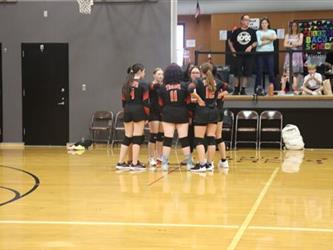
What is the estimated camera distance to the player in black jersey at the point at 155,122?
8917mm

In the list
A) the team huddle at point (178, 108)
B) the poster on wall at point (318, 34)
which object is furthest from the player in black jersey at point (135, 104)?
the poster on wall at point (318, 34)

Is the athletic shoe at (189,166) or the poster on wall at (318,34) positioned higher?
the poster on wall at (318,34)

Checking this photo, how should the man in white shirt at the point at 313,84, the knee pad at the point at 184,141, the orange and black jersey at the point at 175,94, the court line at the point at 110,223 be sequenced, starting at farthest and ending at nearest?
the man in white shirt at the point at 313,84 < the knee pad at the point at 184,141 < the orange and black jersey at the point at 175,94 < the court line at the point at 110,223

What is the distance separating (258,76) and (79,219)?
8.29 m

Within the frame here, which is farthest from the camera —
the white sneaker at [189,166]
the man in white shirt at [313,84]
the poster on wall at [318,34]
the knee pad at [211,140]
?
the poster on wall at [318,34]

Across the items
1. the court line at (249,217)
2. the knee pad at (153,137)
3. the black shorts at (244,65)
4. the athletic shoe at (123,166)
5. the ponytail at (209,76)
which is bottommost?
the athletic shoe at (123,166)

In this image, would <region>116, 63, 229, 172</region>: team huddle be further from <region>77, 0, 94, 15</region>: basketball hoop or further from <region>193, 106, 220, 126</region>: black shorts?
<region>77, 0, 94, 15</region>: basketball hoop

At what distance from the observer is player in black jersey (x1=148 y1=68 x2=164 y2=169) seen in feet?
29.3

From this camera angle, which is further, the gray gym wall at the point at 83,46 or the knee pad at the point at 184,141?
the gray gym wall at the point at 83,46

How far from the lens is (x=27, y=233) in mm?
4965

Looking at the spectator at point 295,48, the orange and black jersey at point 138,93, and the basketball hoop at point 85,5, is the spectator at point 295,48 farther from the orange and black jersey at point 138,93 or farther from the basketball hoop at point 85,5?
the orange and black jersey at point 138,93

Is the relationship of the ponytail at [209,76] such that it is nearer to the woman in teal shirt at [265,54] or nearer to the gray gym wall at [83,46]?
the woman in teal shirt at [265,54]

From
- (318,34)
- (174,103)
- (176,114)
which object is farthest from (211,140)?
(318,34)

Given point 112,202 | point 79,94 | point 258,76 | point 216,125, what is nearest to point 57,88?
point 79,94
